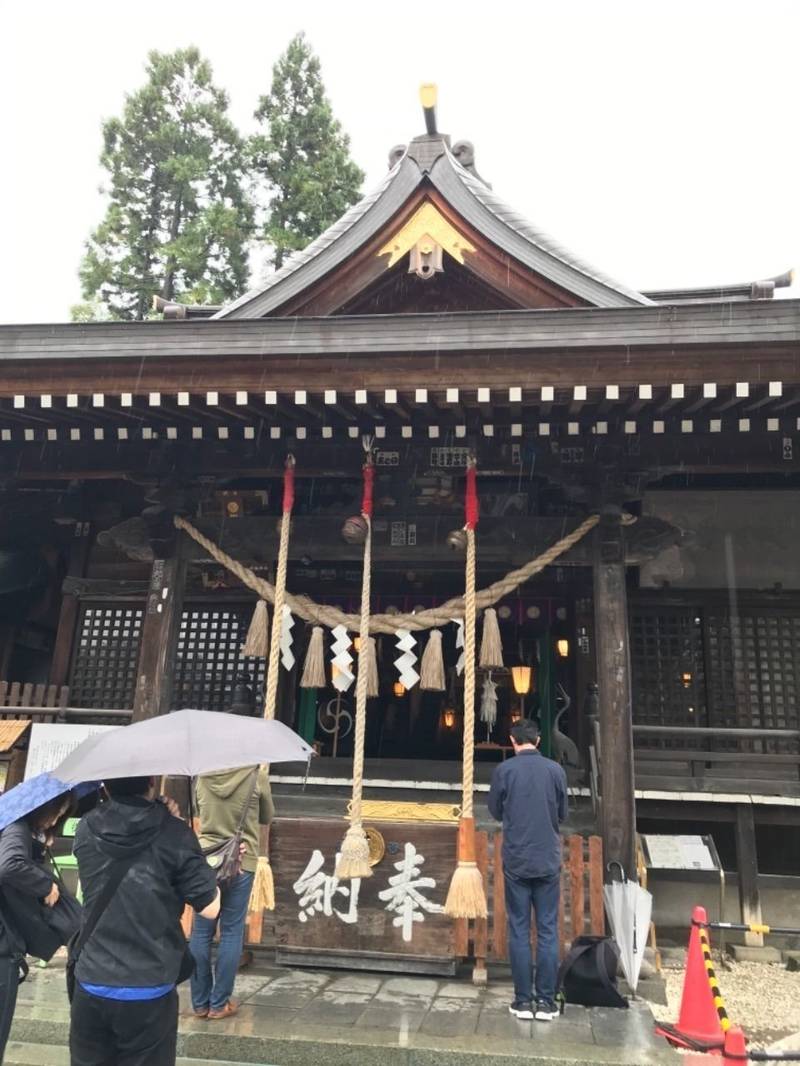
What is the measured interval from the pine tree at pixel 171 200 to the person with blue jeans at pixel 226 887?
18291mm

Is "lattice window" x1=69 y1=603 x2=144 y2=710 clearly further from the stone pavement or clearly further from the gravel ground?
the gravel ground

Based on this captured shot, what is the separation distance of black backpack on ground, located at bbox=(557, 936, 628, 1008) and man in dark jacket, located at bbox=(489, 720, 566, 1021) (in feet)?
0.94

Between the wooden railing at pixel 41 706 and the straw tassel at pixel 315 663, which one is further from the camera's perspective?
the wooden railing at pixel 41 706

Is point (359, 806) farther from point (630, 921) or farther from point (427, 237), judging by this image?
point (427, 237)

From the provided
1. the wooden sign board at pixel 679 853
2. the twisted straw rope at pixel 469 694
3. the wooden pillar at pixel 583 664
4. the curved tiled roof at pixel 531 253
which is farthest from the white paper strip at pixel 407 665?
the curved tiled roof at pixel 531 253

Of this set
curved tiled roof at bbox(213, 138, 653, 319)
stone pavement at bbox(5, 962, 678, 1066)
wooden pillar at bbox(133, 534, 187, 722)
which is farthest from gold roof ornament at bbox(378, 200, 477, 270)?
stone pavement at bbox(5, 962, 678, 1066)

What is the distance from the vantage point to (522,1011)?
4.53 metres

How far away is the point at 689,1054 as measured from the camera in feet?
12.9

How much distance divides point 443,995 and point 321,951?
3.42 ft

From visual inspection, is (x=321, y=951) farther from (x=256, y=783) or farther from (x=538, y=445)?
(x=538, y=445)

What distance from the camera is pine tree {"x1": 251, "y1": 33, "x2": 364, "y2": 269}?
22.3 metres

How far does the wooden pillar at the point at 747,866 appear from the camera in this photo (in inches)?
276

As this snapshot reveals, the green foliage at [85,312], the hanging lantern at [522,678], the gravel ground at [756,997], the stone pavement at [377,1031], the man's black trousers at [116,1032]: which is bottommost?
the gravel ground at [756,997]

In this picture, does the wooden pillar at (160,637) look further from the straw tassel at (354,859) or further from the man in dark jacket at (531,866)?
the man in dark jacket at (531,866)
